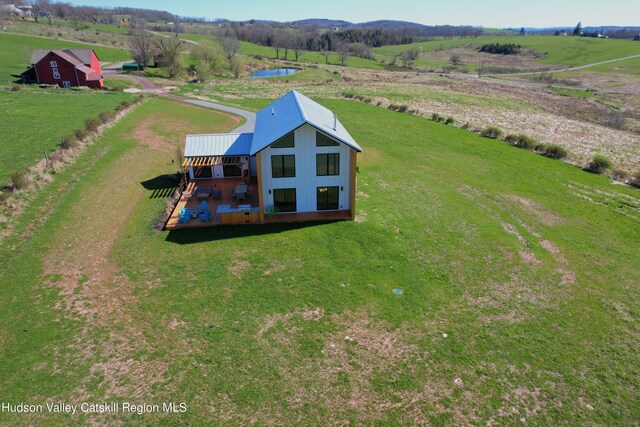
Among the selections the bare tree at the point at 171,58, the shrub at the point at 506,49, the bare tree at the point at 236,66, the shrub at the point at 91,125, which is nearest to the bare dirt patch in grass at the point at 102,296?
the shrub at the point at 91,125

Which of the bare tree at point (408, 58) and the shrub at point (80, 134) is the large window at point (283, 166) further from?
the bare tree at point (408, 58)

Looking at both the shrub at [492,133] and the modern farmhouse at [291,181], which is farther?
the shrub at [492,133]

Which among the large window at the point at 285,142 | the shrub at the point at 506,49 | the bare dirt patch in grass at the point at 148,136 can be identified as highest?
the shrub at the point at 506,49

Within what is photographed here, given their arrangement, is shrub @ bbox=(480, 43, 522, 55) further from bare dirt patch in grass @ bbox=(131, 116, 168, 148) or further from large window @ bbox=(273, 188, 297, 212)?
large window @ bbox=(273, 188, 297, 212)

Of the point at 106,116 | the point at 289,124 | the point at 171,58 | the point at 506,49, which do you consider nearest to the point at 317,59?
the point at 171,58

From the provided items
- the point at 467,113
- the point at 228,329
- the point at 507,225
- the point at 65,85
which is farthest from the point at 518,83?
the point at 228,329

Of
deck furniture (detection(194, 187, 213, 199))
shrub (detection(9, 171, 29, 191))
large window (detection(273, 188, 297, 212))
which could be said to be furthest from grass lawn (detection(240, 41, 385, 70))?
shrub (detection(9, 171, 29, 191))
